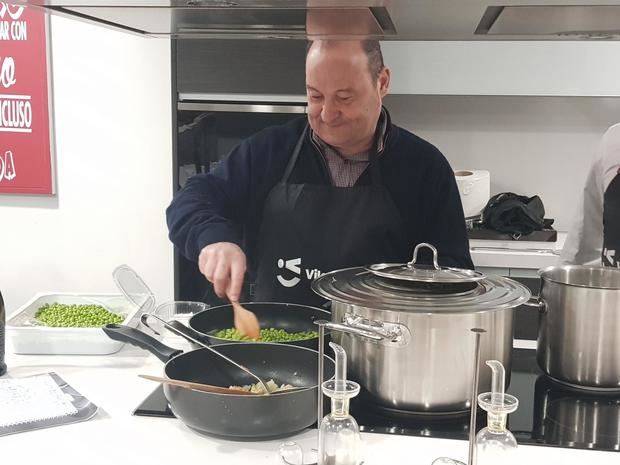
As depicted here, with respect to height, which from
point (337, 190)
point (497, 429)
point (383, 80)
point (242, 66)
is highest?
point (242, 66)

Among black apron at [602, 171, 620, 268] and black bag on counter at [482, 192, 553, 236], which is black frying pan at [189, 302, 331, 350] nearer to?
black apron at [602, 171, 620, 268]

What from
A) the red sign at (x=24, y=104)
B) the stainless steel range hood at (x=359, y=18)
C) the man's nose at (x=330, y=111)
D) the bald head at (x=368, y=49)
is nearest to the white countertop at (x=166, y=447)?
the stainless steel range hood at (x=359, y=18)

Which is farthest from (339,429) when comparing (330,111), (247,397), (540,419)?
(330,111)

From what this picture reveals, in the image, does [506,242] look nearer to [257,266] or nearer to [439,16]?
[257,266]

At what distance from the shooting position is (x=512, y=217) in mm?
2674

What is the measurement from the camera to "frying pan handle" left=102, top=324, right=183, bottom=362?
1264mm

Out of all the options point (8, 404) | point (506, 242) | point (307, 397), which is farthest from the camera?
point (506, 242)

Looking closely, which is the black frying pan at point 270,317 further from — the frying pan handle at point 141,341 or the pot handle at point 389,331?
the pot handle at point 389,331

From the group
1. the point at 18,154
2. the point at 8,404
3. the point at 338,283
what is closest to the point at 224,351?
the point at 338,283

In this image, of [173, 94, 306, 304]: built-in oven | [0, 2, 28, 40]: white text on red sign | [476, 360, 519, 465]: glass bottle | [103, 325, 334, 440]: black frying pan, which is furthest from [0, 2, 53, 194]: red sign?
[476, 360, 519, 465]: glass bottle

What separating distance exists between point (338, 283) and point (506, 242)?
5.03 ft

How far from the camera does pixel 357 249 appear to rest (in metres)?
1.79

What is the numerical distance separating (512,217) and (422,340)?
171 centimetres

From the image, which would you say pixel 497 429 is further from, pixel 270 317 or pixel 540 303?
pixel 270 317
